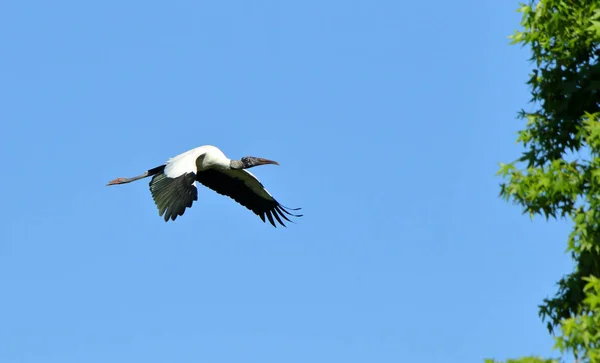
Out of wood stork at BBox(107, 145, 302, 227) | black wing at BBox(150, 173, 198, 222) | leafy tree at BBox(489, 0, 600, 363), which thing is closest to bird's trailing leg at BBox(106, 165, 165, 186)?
wood stork at BBox(107, 145, 302, 227)

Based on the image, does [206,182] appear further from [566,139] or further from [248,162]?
[566,139]

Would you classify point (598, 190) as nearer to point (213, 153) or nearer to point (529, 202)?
point (529, 202)

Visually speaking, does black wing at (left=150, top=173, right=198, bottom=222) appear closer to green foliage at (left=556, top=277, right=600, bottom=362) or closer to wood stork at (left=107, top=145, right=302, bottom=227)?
wood stork at (left=107, top=145, right=302, bottom=227)

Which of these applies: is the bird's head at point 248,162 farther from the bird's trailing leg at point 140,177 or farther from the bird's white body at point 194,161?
the bird's trailing leg at point 140,177

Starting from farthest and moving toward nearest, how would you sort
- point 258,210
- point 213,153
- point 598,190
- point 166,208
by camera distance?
1. point 258,210
2. point 213,153
3. point 166,208
4. point 598,190

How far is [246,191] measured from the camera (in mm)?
15781

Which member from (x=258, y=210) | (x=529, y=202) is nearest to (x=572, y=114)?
(x=529, y=202)

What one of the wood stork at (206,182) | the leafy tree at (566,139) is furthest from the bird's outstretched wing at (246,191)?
the leafy tree at (566,139)

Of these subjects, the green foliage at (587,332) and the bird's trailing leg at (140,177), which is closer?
the green foliage at (587,332)

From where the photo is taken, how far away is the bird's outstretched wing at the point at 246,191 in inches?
606

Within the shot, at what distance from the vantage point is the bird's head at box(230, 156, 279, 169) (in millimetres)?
14836

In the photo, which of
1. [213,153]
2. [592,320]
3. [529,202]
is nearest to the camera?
[592,320]

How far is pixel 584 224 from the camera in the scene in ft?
26.1

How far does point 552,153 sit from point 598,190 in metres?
0.94
